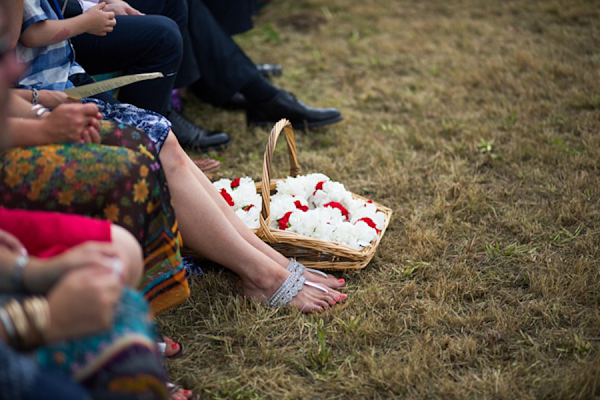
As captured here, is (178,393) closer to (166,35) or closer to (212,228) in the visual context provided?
(212,228)

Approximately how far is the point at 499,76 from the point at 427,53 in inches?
28.2

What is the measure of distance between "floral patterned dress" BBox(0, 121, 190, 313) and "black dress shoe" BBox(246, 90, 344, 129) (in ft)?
5.83

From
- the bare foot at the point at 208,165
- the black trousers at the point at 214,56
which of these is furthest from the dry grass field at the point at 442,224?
the black trousers at the point at 214,56

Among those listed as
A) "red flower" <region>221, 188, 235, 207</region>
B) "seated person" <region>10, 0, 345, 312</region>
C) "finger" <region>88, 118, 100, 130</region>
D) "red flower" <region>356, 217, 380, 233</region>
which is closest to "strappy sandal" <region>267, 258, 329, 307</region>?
"seated person" <region>10, 0, 345, 312</region>

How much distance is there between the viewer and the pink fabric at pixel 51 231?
1.05 m

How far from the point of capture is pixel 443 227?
2213mm

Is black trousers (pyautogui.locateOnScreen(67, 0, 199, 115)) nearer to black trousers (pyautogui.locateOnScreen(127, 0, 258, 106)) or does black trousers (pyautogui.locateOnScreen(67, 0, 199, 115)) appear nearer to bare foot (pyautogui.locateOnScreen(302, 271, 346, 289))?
black trousers (pyautogui.locateOnScreen(127, 0, 258, 106))

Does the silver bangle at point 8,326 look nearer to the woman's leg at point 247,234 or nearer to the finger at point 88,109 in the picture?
the finger at point 88,109

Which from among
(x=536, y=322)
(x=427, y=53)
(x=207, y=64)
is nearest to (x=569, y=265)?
(x=536, y=322)

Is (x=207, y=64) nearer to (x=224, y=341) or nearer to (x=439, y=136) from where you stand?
(x=439, y=136)

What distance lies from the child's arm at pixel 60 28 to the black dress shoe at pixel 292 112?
1359 millimetres

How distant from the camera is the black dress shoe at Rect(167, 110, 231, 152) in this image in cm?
282

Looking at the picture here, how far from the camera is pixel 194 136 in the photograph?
9.27 ft

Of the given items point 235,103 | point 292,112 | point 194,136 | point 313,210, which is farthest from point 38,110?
point 235,103
